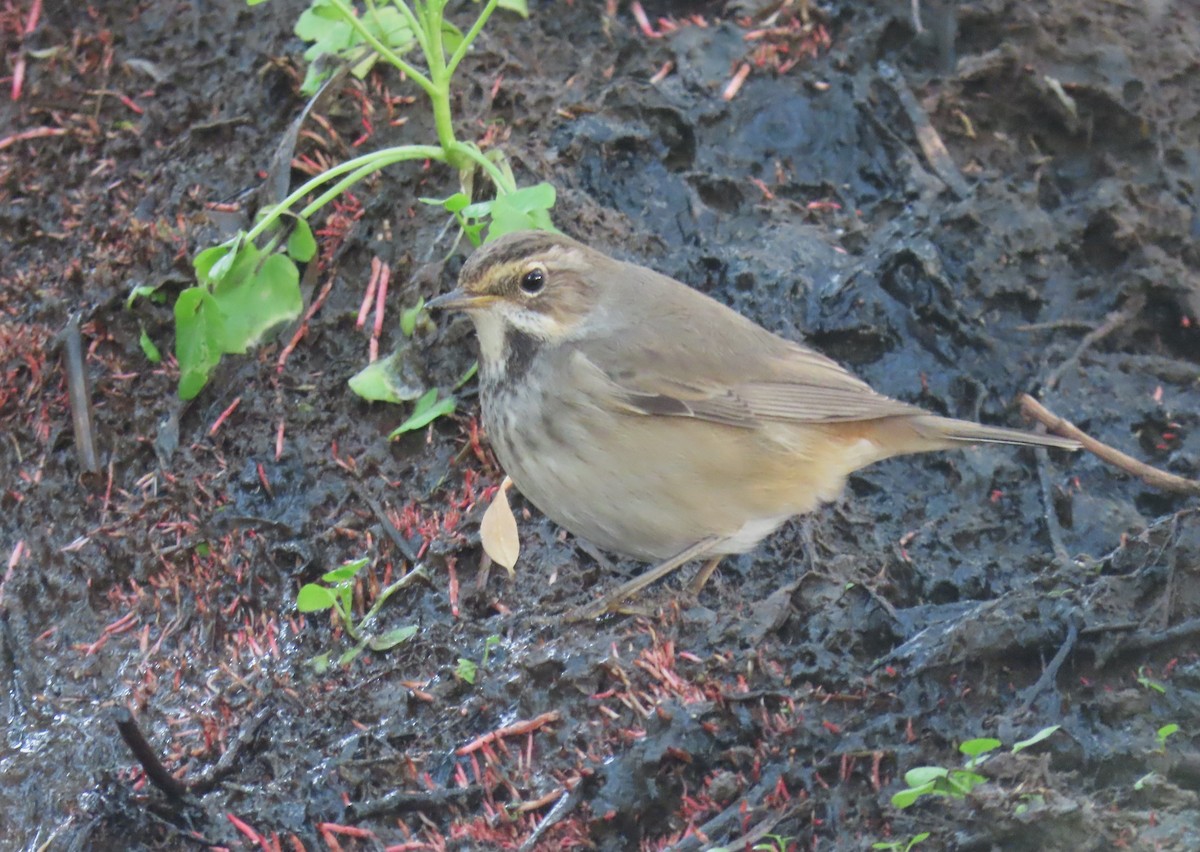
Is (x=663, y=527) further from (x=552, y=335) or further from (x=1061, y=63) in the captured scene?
(x=1061, y=63)

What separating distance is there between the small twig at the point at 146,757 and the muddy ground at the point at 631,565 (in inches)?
3.5

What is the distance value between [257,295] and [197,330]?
0.34 meters

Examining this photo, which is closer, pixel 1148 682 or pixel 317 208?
pixel 1148 682

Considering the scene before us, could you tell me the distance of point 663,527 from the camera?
5113 mm

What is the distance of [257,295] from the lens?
595cm

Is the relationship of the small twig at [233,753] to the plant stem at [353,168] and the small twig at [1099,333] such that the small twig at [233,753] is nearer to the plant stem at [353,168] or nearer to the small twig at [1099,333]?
the plant stem at [353,168]

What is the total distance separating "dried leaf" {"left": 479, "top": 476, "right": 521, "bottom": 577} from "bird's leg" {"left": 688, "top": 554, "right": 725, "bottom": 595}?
75 cm

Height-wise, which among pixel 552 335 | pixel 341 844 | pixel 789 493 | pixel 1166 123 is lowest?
pixel 341 844

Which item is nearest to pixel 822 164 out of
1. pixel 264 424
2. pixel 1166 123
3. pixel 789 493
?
pixel 1166 123

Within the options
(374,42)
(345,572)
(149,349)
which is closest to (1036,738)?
(345,572)

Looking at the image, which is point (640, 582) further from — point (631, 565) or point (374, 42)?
point (374, 42)

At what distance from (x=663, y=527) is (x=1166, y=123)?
3.69 m

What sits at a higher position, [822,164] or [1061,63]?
[1061,63]

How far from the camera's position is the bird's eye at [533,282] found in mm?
5160
